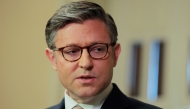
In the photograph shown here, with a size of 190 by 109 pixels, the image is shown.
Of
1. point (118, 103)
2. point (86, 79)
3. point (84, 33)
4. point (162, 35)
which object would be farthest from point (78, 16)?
point (162, 35)

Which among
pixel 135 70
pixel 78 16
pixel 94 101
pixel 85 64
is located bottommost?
pixel 135 70

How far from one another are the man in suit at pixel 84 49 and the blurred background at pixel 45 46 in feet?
2.79

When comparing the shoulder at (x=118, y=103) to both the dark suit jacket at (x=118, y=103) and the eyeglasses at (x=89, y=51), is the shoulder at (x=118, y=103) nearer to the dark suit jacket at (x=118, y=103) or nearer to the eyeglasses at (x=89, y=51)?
the dark suit jacket at (x=118, y=103)

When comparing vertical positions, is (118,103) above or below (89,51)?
below

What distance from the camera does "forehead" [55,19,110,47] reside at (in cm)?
95

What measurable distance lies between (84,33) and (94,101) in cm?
18

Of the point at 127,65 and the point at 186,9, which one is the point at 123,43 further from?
the point at 186,9

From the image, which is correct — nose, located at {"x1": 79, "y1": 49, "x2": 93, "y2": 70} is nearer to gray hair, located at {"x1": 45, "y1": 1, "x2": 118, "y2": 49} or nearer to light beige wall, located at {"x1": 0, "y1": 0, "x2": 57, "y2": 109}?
gray hair, located at {"x1": 45, "y1": 1, "x2": 118, "y2": 49}

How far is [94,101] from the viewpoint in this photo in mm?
1011

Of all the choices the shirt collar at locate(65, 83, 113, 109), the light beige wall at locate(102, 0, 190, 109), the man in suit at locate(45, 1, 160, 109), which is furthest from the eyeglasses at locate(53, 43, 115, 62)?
the light beige wall at locate(102, 0, 190, 109)

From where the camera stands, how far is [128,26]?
6.41ft

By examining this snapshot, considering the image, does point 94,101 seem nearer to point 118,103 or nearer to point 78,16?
point 118,103

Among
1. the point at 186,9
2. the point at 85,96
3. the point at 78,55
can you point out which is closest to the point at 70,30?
the point at 78,55

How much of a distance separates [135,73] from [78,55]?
39.4 inches
